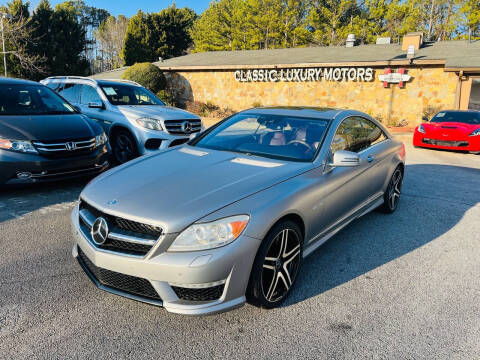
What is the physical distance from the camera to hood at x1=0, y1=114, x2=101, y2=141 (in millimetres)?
5238

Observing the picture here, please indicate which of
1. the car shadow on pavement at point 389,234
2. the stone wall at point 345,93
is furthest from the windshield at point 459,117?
the stone wall at point 345,93

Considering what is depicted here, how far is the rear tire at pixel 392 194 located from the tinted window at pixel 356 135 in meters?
0.61

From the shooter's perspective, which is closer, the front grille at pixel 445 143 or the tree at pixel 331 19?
the front grille at pixel 445 143

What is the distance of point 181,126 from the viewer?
763cm

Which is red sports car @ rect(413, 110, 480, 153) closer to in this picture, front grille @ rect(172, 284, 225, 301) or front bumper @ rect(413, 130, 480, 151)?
front bumper @ rect(413, 130, 480, 151)

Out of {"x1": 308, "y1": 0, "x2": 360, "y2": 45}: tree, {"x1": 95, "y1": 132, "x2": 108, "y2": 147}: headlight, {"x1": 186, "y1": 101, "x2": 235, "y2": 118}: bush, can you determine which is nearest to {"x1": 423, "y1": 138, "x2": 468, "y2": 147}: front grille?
{"x1": 95, "y1": 132, "x2": 108, "y2": 147}: headlight

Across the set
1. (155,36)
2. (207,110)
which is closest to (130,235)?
(207,110)

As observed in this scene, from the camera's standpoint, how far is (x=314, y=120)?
4.02 m

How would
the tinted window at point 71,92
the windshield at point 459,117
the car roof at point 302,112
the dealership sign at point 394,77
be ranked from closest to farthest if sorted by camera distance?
the car roof at point 302,112 → the tinted window at point 71,92 → the windshield at point 459,117 → the dealership sign at point 394,77

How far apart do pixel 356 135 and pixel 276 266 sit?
2191 millimetres

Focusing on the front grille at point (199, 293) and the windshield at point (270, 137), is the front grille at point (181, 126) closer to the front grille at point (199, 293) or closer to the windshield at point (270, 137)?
the windshield at point (270, 137)

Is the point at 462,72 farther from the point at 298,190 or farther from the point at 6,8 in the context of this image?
the point at 6,8

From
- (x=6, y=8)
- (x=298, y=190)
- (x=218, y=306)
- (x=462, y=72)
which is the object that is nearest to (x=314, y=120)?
(x=298, y=190)

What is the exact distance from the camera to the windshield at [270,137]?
12.1 ft
